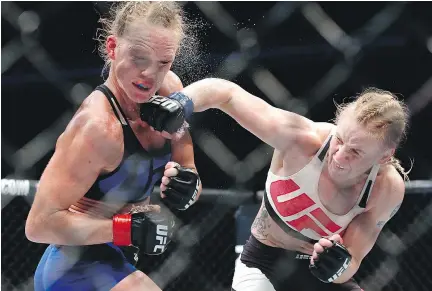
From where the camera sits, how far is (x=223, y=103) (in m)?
1.85

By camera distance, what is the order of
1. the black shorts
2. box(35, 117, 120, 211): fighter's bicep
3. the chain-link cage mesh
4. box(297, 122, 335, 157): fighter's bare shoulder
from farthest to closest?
the chain-link cage mesh
the black shorts
box(297, 122, 335, 157): fighter's bare shoulder
box(35, 117, 120, 211): fighter's bicep

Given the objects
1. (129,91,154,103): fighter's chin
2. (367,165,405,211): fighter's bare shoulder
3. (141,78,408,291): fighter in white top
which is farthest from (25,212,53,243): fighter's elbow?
(367,165,405,211): fighter's bare shoulder

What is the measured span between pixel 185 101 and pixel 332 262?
1.78 feet

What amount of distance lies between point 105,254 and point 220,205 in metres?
1.19

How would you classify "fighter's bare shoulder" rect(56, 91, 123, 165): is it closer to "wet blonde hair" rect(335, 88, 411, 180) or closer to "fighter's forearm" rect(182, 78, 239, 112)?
"fighter's forearm" rect(182, 78, 239, 112)

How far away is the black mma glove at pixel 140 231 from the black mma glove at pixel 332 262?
421mm

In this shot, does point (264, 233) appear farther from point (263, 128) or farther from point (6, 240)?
point (6, 240)

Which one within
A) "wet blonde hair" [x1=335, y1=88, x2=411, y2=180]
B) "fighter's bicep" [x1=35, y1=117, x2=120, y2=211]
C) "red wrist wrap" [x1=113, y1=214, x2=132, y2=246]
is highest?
"wet blonde hair" [x1=335, y1=88, x2=411, y2=180]

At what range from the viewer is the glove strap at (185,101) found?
1672mm

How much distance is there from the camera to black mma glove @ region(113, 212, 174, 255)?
1.57 meters

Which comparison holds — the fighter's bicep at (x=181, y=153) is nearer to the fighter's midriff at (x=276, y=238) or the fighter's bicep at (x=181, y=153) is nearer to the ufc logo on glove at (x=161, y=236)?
the ufc logo on glove at (x=161, y=236)

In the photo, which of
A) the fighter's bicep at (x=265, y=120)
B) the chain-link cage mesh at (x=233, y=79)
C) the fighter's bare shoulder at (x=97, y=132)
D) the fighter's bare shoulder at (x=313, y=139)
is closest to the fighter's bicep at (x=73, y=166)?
the fighter's bare shoulder at (x=97, y=132)

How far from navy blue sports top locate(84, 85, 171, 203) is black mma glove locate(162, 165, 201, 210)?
0.30 feet

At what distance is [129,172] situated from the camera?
64.1 inches
